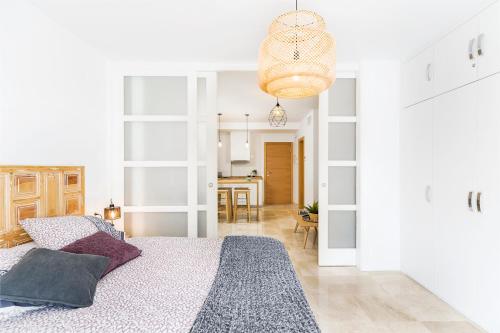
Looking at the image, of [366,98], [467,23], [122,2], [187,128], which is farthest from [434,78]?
[122,2]

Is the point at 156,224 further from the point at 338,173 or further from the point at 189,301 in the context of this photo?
the point at 338,173

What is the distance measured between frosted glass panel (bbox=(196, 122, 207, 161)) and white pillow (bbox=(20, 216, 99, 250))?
165 centimetres

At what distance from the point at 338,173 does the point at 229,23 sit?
2189mm

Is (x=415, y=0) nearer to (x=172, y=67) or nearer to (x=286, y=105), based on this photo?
(x=172, y=67)

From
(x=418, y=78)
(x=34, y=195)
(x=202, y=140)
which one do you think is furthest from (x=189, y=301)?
(x=418, y=78)

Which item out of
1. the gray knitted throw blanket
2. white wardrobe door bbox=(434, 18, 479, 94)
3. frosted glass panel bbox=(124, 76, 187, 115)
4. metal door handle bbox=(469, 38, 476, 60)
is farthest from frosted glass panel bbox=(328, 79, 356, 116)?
the gray knitted throw blanket

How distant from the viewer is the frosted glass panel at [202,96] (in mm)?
3357

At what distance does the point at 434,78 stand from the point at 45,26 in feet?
12.1

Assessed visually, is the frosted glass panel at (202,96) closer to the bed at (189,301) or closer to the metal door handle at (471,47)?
the bed at (189,301)

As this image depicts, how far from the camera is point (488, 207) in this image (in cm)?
206

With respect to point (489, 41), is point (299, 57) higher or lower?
lower

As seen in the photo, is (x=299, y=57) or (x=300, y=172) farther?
(x=300, y=172)

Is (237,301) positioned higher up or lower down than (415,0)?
lower down

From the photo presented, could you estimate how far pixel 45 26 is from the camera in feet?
7.42
